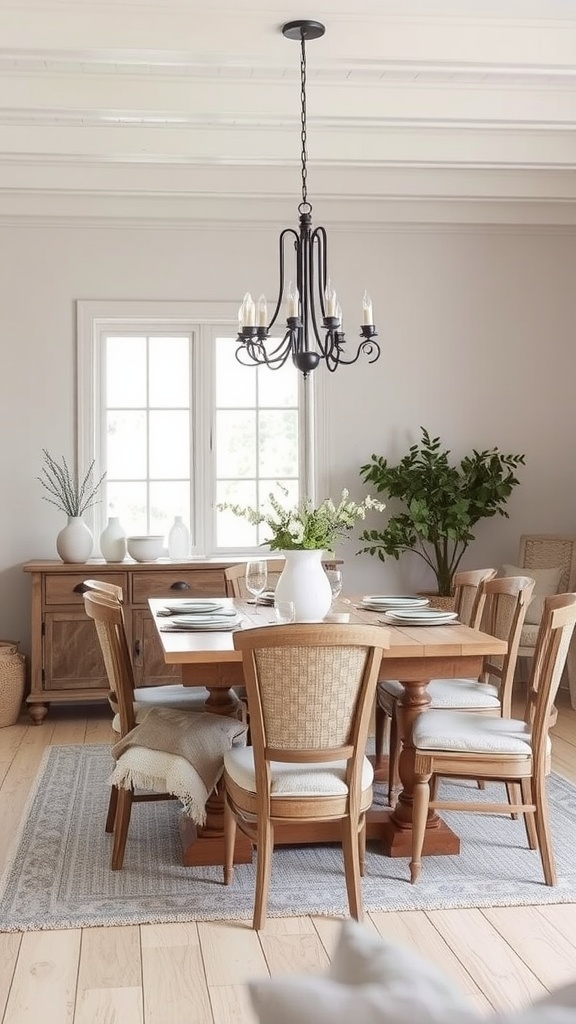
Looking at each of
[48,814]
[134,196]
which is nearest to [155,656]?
[48,814]

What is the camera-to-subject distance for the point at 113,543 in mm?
6285

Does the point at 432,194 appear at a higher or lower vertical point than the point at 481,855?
higher

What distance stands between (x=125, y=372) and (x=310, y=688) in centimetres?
409

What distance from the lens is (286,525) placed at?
387 cm

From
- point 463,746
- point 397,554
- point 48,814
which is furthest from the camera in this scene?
point 397,554

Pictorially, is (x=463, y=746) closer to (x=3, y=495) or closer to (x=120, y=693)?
(x=120, y=693)

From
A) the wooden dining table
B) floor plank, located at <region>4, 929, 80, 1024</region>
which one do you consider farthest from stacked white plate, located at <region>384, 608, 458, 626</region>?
floor plank, located at <region>4, 929, 80, 1024</region>

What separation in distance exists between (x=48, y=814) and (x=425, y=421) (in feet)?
12.0

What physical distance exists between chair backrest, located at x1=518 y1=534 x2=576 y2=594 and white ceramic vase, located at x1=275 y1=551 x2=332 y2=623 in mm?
3117

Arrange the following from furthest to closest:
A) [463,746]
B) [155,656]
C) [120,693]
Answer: [155,656] < [120,693] < [463,746]

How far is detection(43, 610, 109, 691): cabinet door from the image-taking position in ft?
20.0

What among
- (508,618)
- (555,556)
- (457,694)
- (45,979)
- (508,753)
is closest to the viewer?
(45,979)

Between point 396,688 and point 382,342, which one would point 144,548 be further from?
point 396,688

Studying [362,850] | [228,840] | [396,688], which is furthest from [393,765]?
[228,840]
